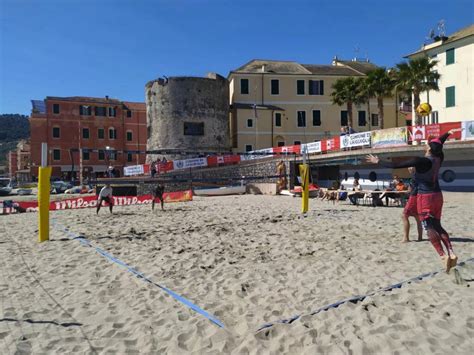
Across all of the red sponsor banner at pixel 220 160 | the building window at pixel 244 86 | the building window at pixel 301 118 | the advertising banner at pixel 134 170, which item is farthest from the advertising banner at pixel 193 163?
the building window at pixel 301 118

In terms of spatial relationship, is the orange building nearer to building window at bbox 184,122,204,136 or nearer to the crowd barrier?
building window at bbox 184,122,204,136

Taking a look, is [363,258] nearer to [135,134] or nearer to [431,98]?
[431,98]

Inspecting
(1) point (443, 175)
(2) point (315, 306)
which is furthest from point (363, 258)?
(1) point (443, 175)

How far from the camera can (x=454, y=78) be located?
28016 mm

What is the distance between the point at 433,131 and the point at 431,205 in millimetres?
14531

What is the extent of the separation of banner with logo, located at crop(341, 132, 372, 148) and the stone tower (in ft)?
72.2

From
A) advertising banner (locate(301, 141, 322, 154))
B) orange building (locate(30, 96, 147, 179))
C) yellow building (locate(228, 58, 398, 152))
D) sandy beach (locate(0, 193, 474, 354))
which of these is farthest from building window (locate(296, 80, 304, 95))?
sandy beach (locate(0, 193, 474, 354))

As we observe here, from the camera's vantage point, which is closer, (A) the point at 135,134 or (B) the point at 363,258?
(B) the point at 363,258

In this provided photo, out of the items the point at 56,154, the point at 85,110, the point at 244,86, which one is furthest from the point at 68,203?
the point at 85,110

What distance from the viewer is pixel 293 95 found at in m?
45.0

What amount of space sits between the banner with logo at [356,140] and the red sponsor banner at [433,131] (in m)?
2.81

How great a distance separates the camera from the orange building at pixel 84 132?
53094mm

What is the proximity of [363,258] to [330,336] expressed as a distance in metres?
3.04

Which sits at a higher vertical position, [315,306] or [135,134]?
[135,134]
